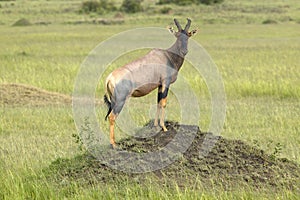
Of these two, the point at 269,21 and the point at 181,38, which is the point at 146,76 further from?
the point at 269,21

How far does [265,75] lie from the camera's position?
764 inches

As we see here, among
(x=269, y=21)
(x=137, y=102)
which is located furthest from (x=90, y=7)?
(x=137, y=102)

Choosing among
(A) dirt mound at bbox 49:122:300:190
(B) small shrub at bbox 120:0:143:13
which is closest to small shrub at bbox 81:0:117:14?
(B) small shrub at bbox 120:0:143:13

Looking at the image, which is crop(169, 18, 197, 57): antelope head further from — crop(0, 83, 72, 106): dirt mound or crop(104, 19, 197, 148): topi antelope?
crop(0, 83, 72, 106): dirt mound

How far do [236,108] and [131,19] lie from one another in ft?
103

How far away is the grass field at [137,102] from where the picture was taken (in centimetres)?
729

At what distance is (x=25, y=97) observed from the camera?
15.4m

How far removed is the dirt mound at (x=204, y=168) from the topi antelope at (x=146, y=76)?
0.52 m

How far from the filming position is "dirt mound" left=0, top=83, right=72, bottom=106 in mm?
15219

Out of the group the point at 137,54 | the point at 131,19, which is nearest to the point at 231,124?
the point at 137,54

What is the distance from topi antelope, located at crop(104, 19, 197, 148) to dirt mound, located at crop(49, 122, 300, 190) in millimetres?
515

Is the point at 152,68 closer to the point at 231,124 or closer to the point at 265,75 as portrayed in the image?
the point at 231,124

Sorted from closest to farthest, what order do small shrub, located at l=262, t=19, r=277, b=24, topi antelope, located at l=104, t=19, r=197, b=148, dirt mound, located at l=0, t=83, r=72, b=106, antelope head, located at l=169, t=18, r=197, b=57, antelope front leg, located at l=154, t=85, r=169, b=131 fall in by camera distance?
1. topi antelope, located at l=104, t=19, r=197, b=148
2. antelope head, located at l=169, t=18, r=197, b=57
3. antelope front leg, located at l=154, t=85, r=169, b=131
4. dirt mound, located at l=0, t=83, r=72, b=106
5. small shrub, located at l=262, t=19, r=277, b=24

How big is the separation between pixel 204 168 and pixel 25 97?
8.57 m
